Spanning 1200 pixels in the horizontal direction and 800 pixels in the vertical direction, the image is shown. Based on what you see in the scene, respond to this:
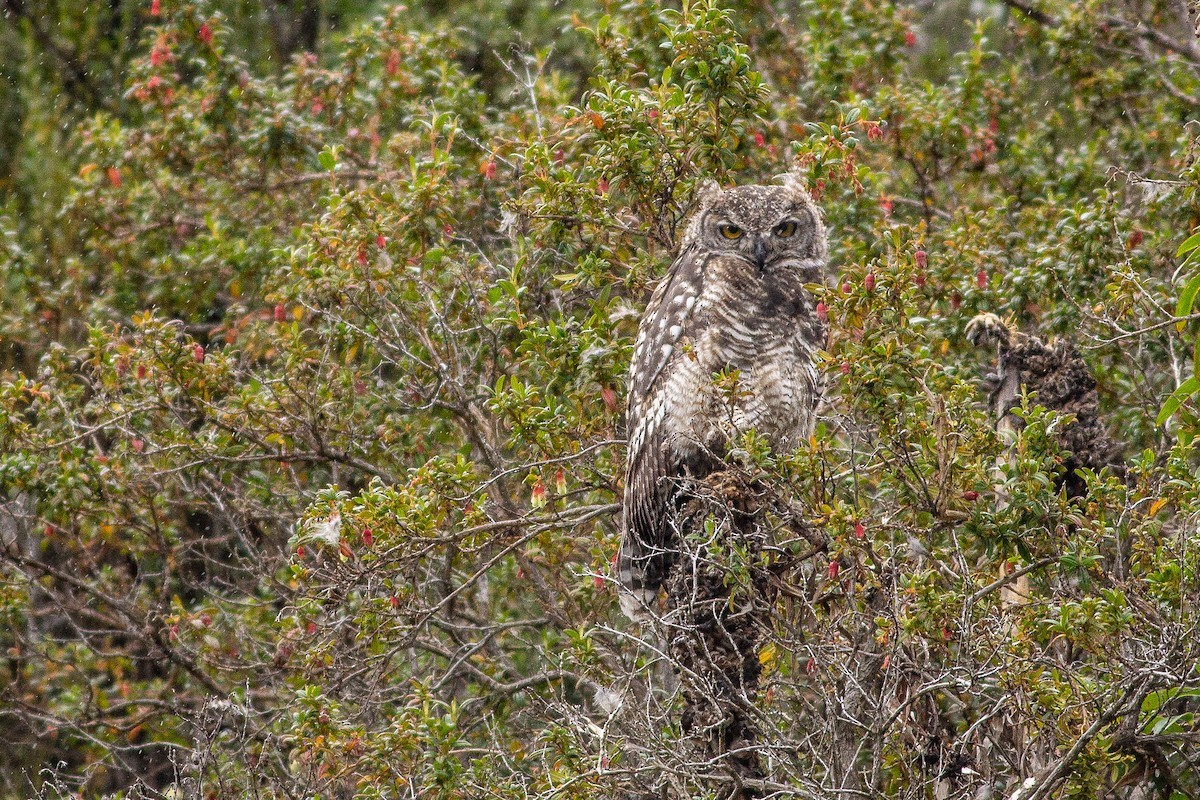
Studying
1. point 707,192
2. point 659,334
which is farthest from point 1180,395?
point 707,192

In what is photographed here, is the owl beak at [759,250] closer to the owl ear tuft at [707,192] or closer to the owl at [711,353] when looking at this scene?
the owl at [711,353]

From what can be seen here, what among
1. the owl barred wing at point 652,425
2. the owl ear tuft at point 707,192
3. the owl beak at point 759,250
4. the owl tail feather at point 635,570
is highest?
the owl ear tuft at point 707,192

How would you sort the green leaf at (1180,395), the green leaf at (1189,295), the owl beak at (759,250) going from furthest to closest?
the owl beak at (759,250), the green leaf at (1180,395), the green leaf at (1189,295)

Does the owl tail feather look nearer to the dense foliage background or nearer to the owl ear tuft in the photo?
the dense foliage background

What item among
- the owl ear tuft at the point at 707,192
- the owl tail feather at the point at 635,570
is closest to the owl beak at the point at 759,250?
the owl ear tuft at the point at 707,192

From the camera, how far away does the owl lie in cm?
502

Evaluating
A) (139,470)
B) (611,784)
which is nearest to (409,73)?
(139,470)

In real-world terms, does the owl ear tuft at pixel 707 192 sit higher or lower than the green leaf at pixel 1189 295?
lower

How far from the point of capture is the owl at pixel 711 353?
197 inches

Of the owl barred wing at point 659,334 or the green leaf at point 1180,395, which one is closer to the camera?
the green leaf at point 1180,395

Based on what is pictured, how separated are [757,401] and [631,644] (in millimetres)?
1281

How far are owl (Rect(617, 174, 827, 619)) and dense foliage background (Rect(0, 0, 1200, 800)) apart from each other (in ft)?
0.50

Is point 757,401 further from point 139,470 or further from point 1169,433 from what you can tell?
point 139,470

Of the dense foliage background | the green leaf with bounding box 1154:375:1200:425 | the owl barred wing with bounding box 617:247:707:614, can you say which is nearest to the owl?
the owl barred wing with bounding box 617:247:707:614
